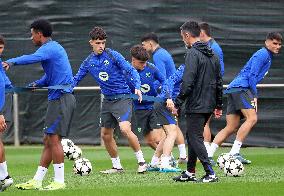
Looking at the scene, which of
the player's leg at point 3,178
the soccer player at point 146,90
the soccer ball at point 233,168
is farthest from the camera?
the soccer player at point 146,90

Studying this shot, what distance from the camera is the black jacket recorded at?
43.3 feet

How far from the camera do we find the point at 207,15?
22156mm

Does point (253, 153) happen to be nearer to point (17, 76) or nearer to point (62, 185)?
point (17, 76)

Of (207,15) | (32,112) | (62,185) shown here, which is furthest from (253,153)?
(62,185)

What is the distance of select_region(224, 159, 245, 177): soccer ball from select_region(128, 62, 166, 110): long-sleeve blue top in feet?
8.63

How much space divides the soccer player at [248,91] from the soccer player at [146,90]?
44.1 inches

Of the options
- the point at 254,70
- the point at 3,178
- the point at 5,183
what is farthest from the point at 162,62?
the point at 5,183

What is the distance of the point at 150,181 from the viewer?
13.8m

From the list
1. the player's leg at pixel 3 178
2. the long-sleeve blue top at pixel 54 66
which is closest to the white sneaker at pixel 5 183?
the player's leg at pixel 3 178

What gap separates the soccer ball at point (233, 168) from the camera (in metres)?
14.3

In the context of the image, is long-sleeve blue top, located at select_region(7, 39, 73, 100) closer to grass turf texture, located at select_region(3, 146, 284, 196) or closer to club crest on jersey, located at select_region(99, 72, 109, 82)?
grass turf texture, located at select_region(3, 146, 284, 196)

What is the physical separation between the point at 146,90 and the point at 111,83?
1.44 m

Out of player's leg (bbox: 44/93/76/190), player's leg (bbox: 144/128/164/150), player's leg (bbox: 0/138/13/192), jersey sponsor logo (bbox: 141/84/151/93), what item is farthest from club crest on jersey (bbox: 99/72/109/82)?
player's leg (bbox: 0/138/13/192)

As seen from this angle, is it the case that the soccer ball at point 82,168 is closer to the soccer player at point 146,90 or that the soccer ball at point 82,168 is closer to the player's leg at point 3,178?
the player's leg at point 3,178
